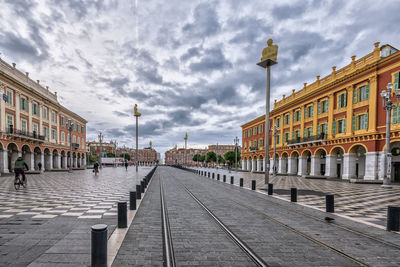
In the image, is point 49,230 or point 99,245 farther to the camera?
point 49,230

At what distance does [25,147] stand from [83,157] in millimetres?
24121

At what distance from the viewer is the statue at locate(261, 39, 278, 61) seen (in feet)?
54.8

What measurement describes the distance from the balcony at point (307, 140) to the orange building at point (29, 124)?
34.8 m

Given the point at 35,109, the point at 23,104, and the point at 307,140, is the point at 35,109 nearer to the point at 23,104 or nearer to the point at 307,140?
the point at 23,104

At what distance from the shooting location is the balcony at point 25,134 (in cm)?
2573

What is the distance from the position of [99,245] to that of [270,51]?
57.8ft

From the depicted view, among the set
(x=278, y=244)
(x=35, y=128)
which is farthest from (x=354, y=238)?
(x=35, y=128)

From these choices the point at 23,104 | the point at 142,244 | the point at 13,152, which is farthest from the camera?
the point at 23,104

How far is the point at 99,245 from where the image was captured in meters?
3.25

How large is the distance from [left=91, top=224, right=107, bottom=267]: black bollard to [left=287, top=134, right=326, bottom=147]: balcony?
96.9ft

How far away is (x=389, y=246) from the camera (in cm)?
455

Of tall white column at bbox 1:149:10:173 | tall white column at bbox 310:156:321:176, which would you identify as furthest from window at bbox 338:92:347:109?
tall white column at bbox 1:149:10:173

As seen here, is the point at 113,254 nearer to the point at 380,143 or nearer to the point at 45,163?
the point at 380,143

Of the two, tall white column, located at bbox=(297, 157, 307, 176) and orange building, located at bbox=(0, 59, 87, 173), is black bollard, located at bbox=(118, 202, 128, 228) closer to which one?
orange building, located at bbox=(0, 59, 87, 173)
